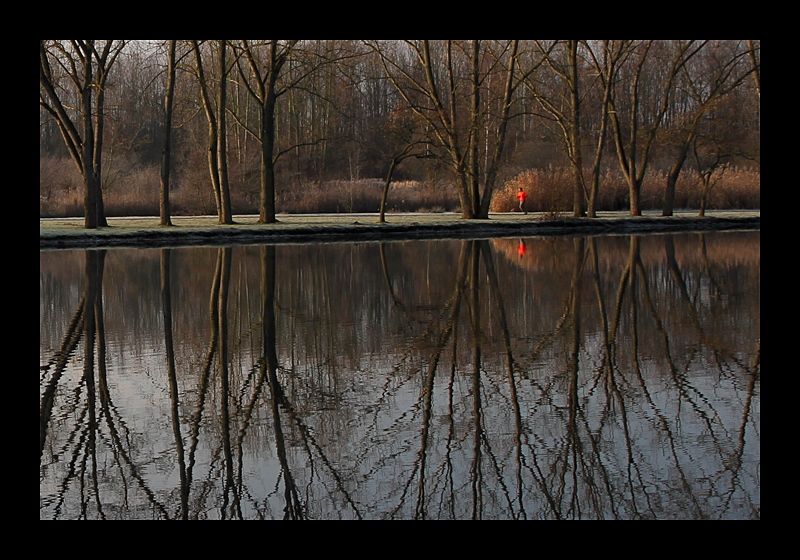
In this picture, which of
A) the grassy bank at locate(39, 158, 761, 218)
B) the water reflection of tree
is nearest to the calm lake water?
the water reflection of tree

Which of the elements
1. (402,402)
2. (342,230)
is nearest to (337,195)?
(342,230)

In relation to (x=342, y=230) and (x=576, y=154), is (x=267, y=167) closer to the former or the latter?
(x=342, y=230)

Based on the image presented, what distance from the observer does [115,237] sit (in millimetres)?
28016

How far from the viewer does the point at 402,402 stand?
7.02 metres

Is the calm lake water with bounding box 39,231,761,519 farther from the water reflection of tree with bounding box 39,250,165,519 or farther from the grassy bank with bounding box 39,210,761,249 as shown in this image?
the grassy bank with bounding box 39,210,761,249

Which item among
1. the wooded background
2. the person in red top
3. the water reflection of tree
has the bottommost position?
the water reflection of tree

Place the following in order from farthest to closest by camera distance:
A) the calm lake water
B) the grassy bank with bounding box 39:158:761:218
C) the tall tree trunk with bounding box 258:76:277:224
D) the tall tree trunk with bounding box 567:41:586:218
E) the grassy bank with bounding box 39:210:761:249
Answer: the grassy bank with bounding box 39:158:761:218, the tall tree trunk with bounding box 567:41:586:218, the tall tree trunk with bounding box 258:76:277:224, the grassy bank with bounding box 39:210:761:249, the calm lake water

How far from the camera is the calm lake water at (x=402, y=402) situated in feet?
16.3

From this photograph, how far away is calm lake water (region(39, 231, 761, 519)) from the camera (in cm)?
496

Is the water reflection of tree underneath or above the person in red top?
underneath

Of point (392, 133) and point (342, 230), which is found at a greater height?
point (392, 133)
